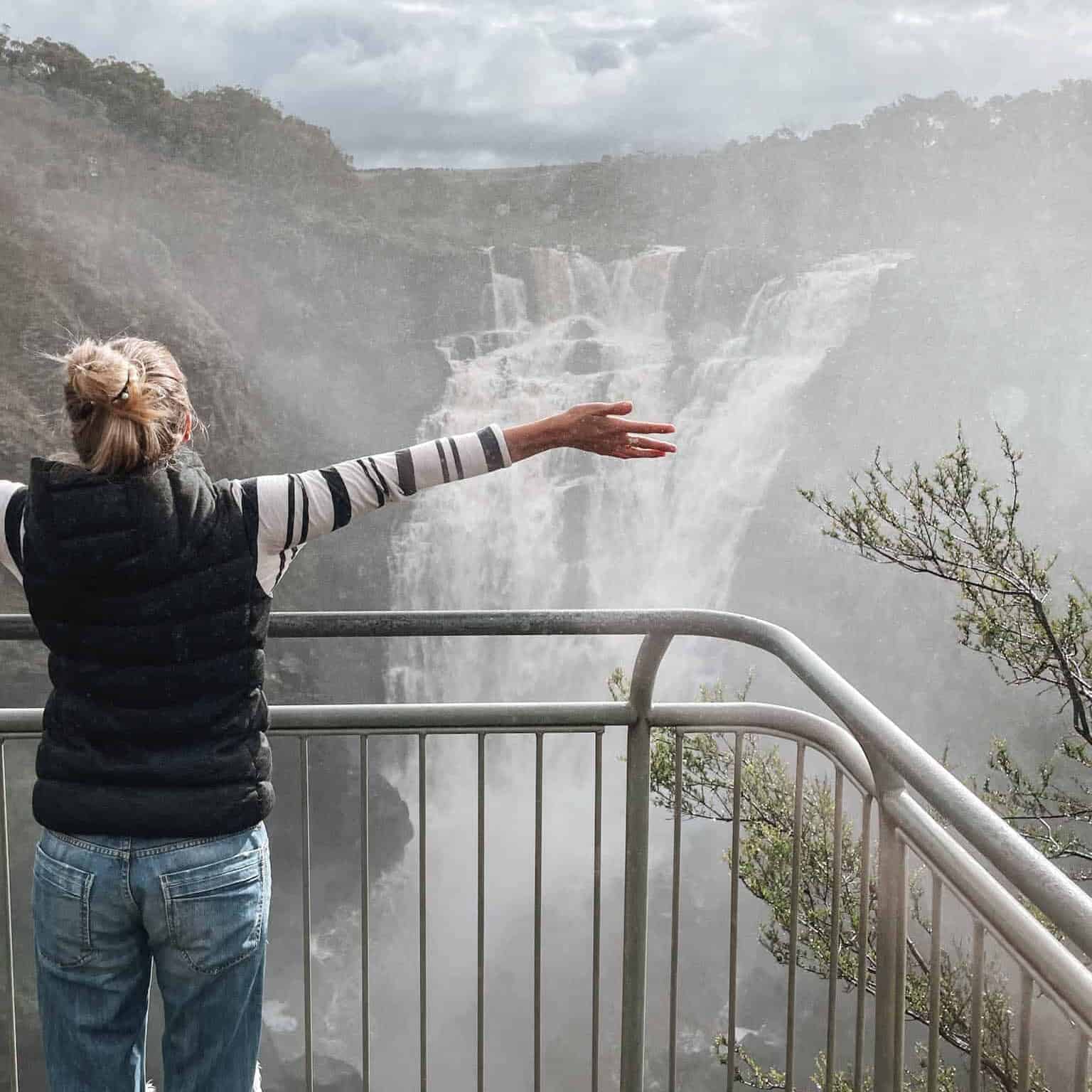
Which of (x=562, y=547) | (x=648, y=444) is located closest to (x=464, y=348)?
(x=562, y=547)

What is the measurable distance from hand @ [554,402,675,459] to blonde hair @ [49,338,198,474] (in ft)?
1.81

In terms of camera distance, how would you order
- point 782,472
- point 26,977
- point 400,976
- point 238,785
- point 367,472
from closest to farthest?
point 238,785 < point 367,472 < point 26,977 < point 400,976 < point 782,472

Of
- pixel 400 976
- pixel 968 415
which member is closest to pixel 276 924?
pixel 400 976

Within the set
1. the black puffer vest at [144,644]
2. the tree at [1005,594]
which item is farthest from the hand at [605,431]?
the tree at [1005,594]

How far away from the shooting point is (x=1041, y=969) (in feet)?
3.13

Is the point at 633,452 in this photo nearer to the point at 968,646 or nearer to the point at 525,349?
the point at 968,646

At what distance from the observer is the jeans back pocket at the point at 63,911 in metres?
1.35

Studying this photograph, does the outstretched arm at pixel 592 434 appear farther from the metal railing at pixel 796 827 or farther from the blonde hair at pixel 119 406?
the blonde hair at pixel 119 406

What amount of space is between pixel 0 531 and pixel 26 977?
15941 mm

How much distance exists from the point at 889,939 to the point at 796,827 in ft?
1.05

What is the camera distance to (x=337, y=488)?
1.44 metres

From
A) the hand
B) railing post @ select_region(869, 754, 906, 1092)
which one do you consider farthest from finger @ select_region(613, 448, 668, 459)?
railing post @ select_region(869, 754, 906, 1092)

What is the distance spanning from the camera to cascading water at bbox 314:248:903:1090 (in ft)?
79.4

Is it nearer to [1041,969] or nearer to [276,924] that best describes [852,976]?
[1041,969]
